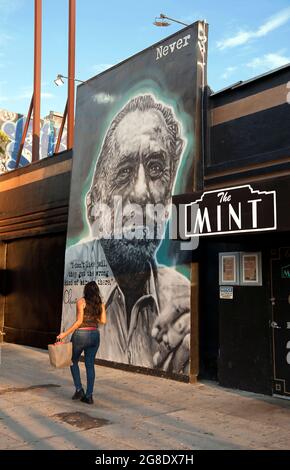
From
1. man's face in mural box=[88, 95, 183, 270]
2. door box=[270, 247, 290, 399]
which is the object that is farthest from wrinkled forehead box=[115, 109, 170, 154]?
door box=[270, 247, 290, 399]

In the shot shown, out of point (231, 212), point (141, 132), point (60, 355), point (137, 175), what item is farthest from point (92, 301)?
point (141, 132)

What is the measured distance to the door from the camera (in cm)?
729

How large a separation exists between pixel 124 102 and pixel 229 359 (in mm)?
5853

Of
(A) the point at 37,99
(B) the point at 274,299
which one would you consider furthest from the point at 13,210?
(B) the point at 274,299

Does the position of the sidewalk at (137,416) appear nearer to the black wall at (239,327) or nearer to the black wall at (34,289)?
the black wall at (239,327)

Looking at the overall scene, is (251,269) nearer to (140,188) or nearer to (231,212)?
(231,212)

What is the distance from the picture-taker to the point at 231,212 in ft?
22.6

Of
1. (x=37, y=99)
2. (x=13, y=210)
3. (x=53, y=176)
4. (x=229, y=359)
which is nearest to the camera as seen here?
(x=229, y=359)

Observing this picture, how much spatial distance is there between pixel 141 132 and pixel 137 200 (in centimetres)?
141

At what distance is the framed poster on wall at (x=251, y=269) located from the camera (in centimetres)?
777

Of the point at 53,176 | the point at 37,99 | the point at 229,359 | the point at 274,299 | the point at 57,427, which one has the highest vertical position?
the point at 37,99

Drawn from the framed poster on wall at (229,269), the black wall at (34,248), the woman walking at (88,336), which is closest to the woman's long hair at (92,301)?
the woman walking at (88,336)

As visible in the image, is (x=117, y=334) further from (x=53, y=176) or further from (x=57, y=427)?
(x=53, y=176)
